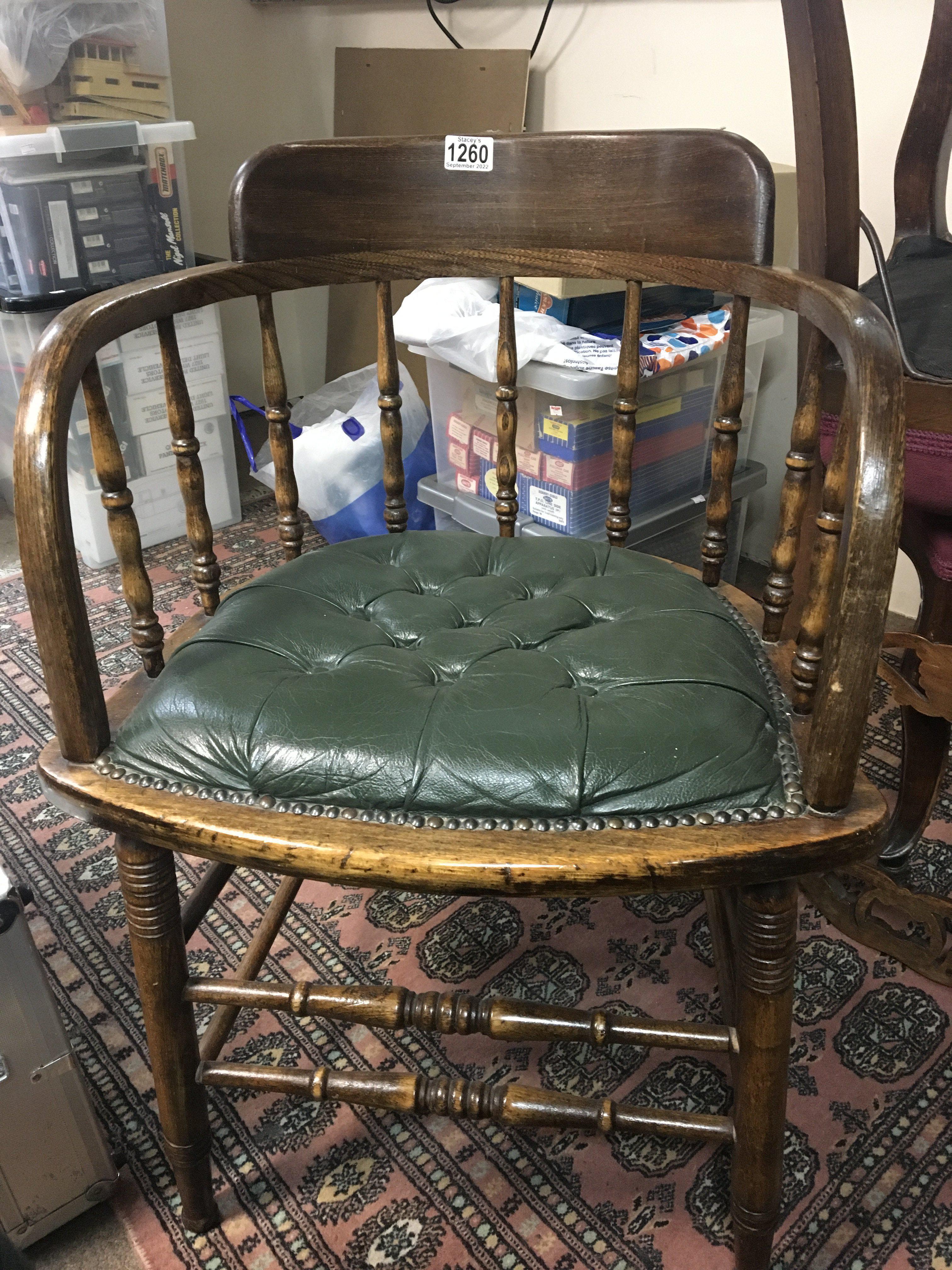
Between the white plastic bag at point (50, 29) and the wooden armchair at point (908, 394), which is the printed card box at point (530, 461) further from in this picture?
the white plastic bag at point (50, 29)

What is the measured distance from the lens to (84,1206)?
86 cm

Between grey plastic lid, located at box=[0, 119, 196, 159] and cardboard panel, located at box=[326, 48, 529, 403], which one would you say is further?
cardboard panel, located at box=[326, 48, 529, 403]

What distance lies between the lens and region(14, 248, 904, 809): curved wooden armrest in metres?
0.53

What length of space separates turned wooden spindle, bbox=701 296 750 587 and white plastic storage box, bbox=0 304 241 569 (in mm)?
1155

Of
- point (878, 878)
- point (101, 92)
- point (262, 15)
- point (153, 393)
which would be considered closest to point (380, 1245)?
point (878, 878)

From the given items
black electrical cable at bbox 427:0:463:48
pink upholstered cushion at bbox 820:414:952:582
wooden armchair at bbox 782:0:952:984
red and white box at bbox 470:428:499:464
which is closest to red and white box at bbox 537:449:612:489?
red and white box at bbox 470:428:499:464

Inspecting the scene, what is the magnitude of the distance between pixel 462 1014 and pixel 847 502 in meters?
0.46

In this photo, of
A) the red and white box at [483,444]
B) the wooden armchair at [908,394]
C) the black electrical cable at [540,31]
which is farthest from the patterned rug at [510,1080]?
the black electrical cable at [540,31]

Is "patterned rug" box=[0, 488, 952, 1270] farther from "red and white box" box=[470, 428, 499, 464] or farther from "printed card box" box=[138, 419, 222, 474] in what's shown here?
"printed card box" box=[138, 419, 222, 474]

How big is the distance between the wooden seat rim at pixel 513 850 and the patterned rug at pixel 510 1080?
43 centimetres

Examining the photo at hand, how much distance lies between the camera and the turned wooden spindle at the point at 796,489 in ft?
2.42

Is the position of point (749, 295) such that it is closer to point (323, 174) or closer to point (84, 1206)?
point (323, 174)

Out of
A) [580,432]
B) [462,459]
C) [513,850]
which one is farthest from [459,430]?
[513,850]

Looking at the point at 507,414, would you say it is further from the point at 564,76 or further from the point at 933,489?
the point at 564,76
